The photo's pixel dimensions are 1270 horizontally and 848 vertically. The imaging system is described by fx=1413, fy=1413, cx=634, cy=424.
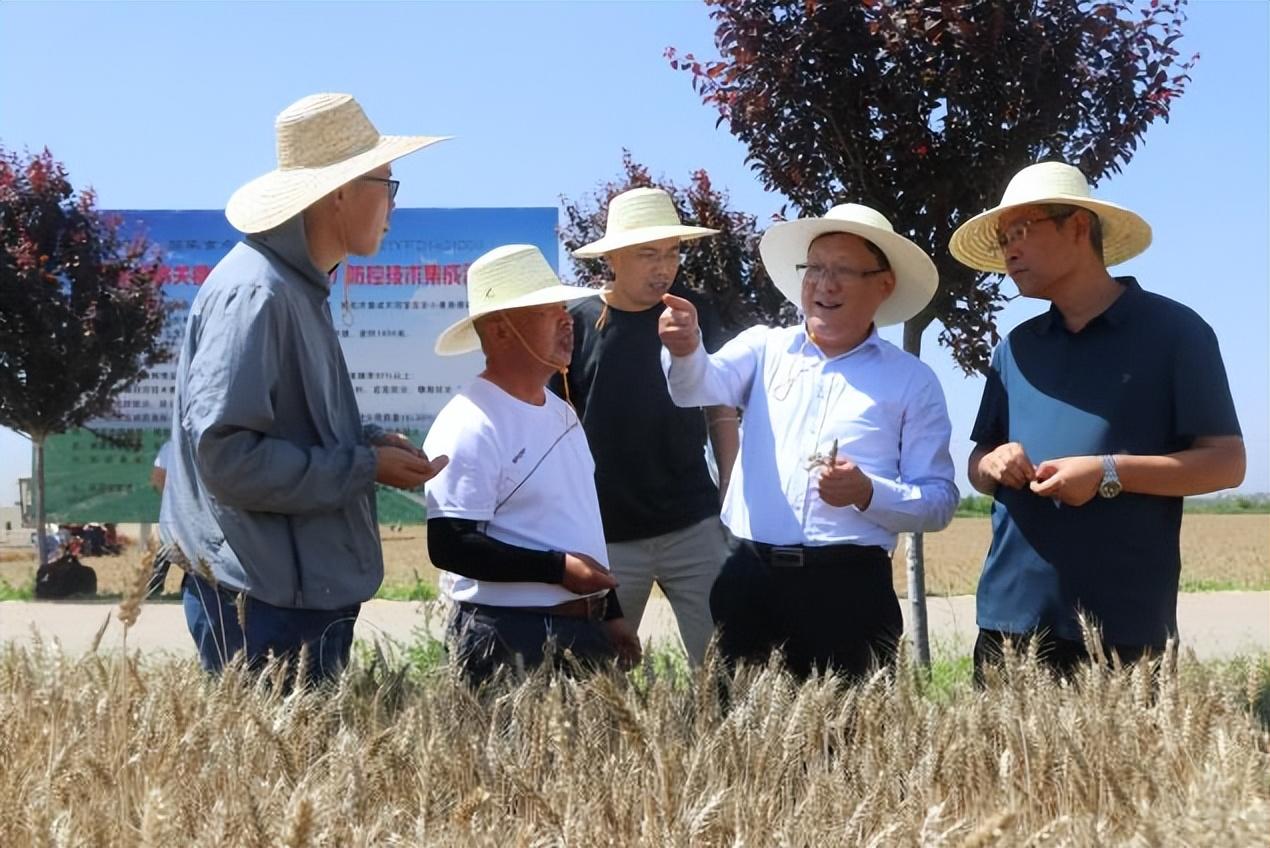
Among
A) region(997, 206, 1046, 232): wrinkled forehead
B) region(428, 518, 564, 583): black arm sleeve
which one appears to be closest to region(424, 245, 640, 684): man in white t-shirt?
region(428, 518, 564, 583): black arm sleeve

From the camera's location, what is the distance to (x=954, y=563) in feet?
48.6

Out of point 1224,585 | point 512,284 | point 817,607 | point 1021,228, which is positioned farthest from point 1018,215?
point 1224,585

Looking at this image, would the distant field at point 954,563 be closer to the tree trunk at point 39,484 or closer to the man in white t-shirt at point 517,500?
the tree trunk at point 39,484

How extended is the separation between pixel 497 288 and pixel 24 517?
14150 millimetres

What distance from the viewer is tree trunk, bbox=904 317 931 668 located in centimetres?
674

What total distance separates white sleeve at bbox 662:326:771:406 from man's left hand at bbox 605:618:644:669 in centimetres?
63

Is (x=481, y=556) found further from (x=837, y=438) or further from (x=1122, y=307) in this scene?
(x=1122, y=307)

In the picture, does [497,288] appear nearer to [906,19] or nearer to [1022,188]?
[1022,188]

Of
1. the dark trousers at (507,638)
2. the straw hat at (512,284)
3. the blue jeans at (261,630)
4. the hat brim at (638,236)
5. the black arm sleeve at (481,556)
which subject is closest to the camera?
the blue jeans at (261,630)

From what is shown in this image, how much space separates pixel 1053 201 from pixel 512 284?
1469mm

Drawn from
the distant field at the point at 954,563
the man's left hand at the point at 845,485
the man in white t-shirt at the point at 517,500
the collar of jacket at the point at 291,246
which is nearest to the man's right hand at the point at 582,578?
the man in white t-shirt at the point at 517,500

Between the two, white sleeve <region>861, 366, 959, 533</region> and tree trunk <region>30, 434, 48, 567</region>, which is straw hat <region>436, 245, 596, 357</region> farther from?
tree trunk <region>30, 434, 48, 567</region>

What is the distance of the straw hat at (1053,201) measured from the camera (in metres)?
3.83

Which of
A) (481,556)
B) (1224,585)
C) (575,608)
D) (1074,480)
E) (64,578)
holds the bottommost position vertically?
(64,578)
